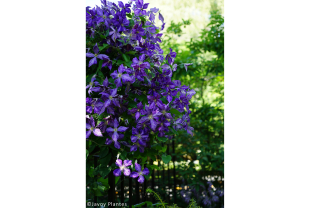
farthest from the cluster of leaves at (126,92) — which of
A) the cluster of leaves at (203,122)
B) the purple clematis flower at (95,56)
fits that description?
the cluster of leaves at (203,122)

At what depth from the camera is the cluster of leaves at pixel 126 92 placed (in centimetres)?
98

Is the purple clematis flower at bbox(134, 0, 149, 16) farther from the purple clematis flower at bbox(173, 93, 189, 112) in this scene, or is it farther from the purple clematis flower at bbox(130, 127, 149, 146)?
the purple clematis flower at bbox(130, 127, 149, 146)

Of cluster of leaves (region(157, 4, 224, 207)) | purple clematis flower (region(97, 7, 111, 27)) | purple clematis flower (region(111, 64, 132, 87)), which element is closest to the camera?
purple clematis flower (region(111, 64, 132, 87))

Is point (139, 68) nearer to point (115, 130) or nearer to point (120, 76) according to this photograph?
point (120, 76)

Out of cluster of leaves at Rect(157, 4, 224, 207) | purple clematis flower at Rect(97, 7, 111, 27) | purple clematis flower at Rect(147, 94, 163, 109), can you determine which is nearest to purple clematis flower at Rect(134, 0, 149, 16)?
purple clematis flower at Rect(97, 7, 111, 27)

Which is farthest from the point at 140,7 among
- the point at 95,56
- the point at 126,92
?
the point at 126,92

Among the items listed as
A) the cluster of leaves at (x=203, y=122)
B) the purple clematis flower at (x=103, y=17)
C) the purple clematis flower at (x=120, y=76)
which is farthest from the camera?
the cluster of leaves at (x=203, y=122)

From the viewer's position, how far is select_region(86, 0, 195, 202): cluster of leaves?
3.21 feet

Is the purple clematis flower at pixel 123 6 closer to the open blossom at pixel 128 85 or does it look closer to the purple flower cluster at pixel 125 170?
the open blossom at pixel 128 85

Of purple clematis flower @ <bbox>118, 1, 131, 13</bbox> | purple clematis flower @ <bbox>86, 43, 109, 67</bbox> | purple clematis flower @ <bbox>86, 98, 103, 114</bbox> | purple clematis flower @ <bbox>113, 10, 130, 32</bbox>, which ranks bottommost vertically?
purple clematis flower @ <bbox>86, 98, 103, 114</bbox>

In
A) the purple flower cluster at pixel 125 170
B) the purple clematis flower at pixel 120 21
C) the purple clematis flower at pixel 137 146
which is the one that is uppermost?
the purple clematis flower at pixel 120 21
